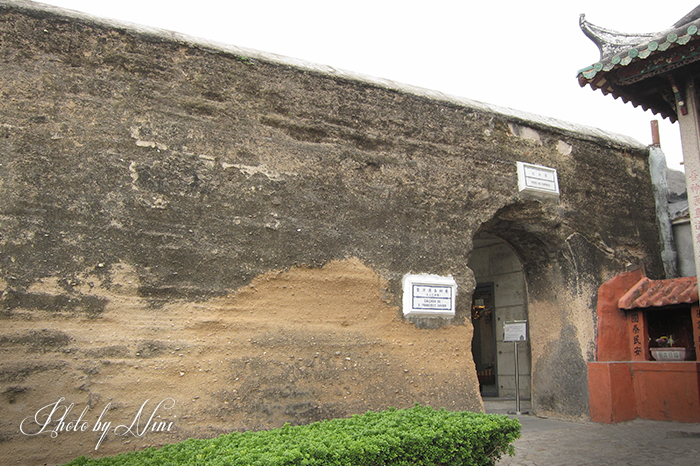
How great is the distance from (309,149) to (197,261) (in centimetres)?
153

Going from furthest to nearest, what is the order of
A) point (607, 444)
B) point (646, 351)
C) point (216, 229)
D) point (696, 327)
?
point (646, 351) < point (696, 327) < point (607, 444) < point (216, 229)

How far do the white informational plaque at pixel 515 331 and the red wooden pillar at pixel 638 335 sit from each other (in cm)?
133

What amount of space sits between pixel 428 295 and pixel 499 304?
3.54 meters

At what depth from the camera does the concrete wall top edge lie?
426cm

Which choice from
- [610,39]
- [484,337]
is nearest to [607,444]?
[610,39]

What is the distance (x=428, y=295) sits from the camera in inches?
197

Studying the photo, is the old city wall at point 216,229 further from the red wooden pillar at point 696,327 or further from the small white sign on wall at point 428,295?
the red wooden pillar at point 696,327

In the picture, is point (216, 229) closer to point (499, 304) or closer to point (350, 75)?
point (350, 75)

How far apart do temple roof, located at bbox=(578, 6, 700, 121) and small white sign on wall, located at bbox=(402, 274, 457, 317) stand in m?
2.30

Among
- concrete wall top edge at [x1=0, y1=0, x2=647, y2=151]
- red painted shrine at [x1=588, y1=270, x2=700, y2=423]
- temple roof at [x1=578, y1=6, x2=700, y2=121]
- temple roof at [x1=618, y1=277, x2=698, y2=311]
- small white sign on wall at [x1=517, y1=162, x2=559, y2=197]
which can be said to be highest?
concrete wall top edge at [x1=0, y1=0, x2=647, y2=151]

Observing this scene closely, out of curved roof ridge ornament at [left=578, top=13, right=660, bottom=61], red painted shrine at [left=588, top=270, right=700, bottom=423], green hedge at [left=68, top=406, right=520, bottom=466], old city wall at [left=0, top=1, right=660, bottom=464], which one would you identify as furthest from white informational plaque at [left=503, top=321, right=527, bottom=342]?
curved roof ridge ornament at [left=578, top=13, right=660, bottom=61]

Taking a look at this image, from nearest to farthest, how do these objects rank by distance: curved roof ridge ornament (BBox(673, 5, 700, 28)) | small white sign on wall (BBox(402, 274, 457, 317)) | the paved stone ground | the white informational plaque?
curved roof ridge ornament (BBox(673, 5, 700, 28))
the paved stone ground
small white sign on wall (BBox(402, 274, 457, 317))
the white informational plaque

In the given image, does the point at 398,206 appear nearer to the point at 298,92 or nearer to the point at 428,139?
the point at 428,139

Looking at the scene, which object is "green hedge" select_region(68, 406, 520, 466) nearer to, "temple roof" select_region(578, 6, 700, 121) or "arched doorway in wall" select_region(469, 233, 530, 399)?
"temple roof" select_region(578, 6, 700, 121)
